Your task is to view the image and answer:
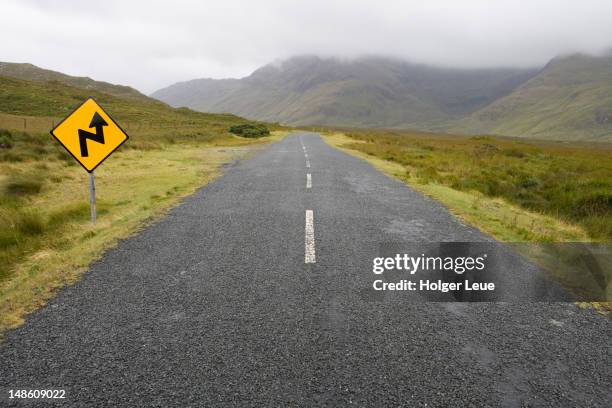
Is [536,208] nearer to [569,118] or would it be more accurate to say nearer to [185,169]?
[185,169]

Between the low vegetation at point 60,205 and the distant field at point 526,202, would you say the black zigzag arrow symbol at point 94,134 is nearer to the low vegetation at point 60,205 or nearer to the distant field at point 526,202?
the low vegetation at point 60,205

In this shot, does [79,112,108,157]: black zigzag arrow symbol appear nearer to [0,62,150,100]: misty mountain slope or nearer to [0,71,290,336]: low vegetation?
[0,71,290,336]: low vegetation

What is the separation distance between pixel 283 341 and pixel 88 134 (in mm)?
6308

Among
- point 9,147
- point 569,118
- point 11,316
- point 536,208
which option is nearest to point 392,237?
point 11,316

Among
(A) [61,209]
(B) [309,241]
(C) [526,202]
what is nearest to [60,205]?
(A) [61,209]

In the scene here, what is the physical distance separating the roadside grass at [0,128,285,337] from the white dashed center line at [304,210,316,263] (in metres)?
3.10

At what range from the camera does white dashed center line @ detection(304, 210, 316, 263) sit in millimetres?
5148

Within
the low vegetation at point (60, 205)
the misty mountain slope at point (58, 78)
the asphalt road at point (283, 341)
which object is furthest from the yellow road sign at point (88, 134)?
the misty mountain slope at point (58, 78)

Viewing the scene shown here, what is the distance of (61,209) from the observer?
27.1 ft

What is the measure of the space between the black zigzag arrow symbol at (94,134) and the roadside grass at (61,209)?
1590 millimetres

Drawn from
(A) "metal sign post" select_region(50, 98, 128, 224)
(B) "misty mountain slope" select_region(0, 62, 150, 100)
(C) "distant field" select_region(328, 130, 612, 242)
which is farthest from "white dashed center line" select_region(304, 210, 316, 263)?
(B) "misty mountain slope" select_region(0, 62, 150, 100)

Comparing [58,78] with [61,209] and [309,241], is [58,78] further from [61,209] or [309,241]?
[309,241]

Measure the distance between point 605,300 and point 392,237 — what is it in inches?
116

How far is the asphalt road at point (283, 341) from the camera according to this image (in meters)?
2.65
